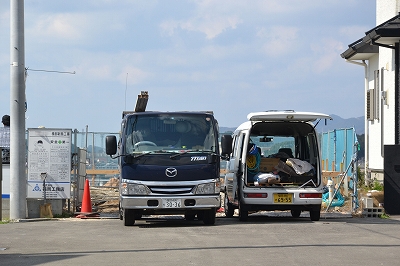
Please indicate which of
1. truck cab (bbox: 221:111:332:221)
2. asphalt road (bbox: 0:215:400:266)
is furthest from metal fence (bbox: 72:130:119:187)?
asphalt road (bbox: 0:215:400:266)

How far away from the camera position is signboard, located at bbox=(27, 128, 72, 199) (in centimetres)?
1706

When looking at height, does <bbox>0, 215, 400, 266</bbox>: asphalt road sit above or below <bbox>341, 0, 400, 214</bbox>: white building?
below

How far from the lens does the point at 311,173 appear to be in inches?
624

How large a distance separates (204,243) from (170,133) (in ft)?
12.8

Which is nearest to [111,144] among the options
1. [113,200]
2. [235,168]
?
[235,168]

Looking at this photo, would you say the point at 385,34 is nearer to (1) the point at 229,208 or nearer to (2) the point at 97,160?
(1) the point at 229,208

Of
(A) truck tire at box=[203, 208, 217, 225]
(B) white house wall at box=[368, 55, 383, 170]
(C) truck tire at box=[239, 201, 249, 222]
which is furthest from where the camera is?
(B) white house wall at box=[368, 55, 383, 170]

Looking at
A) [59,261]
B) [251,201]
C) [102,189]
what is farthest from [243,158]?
[102,189]

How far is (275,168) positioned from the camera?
16.1 metres

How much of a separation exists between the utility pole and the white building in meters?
8.19

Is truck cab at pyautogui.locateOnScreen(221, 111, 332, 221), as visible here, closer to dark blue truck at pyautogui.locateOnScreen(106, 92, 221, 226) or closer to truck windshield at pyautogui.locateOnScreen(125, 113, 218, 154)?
truck windshield at pyautogui.locateOnScreen(125, 113, 218, 154)

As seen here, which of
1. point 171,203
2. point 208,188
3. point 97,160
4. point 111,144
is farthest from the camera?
point 97,160

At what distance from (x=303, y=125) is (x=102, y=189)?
378 inches

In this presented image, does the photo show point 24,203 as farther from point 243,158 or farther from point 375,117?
point 375,117
